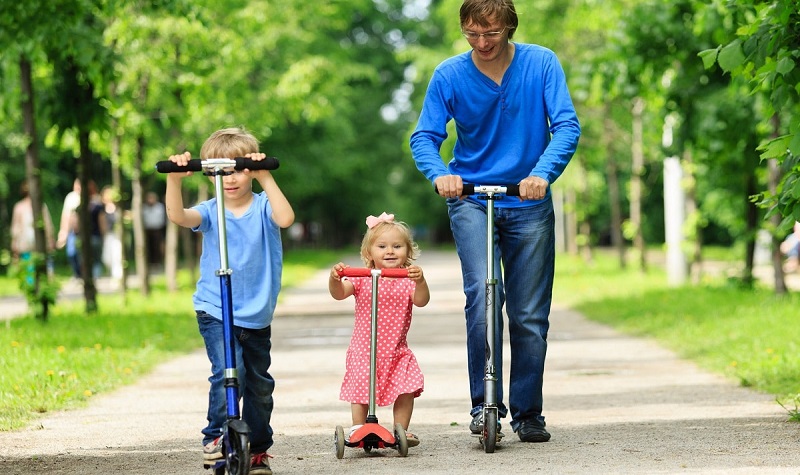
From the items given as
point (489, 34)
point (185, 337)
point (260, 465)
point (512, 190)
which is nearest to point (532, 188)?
point (512, 190)

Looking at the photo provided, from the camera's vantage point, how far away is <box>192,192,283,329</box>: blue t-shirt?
5.55 metres

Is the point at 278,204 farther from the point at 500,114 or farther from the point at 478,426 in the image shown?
the point at 478,426

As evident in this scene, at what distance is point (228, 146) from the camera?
563 cm

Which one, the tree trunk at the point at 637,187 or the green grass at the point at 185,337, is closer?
the green grass at the point at 185,337

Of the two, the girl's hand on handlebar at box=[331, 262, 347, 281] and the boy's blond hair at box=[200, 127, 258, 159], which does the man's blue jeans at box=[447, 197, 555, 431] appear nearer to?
the girl's hand on handlebar at box=[331, 262, 347, 281]

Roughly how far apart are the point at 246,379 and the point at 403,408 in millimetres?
922

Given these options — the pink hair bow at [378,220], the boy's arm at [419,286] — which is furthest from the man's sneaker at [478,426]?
the pink hair bow at [378,220]

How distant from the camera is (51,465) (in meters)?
5.93

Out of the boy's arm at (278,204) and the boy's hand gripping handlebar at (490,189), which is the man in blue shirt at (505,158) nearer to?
the boy's hand gripping handlebar at (490,189)

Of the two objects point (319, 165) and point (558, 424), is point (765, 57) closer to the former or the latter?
point (558, 424)

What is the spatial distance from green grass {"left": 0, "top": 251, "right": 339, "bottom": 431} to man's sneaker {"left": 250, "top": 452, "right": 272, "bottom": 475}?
1981 mm

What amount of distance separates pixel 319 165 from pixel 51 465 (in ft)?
100

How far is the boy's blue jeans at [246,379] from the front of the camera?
5551 mm

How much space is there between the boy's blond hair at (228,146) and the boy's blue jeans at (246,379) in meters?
0.64
